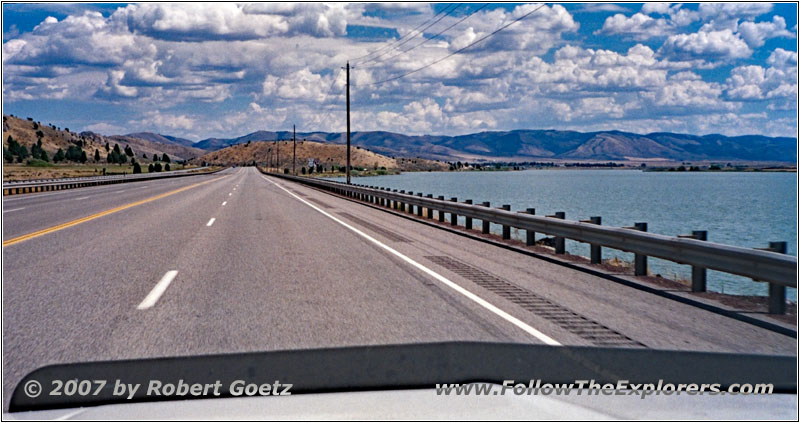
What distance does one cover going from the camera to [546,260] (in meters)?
13.3

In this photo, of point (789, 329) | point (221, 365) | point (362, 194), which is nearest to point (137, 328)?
point (221, 365)

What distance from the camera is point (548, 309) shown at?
8312 millimetres

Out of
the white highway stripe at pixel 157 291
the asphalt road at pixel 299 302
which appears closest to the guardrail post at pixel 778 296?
the asphalt road at pixel 299 302

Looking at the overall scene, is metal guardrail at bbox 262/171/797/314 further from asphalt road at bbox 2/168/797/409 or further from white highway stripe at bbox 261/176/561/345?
white highway stripe at bbox 261/176/561/345

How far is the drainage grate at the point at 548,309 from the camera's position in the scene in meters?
6.91

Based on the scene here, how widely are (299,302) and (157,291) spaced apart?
1953 mm

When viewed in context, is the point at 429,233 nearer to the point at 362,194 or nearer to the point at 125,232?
the point at 125,232

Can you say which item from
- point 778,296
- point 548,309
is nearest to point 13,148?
point 548,309

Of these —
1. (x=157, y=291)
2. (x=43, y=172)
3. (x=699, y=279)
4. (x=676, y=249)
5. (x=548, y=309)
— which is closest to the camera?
(x=548, y=309)

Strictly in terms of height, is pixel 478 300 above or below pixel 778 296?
below

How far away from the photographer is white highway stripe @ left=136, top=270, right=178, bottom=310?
8164 mm

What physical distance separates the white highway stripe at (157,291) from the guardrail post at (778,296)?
7147mm

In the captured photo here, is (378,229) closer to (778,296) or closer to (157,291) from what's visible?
(157,291)

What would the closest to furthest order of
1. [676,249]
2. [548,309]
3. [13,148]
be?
[548,309]
[676,249]
[13,148]
